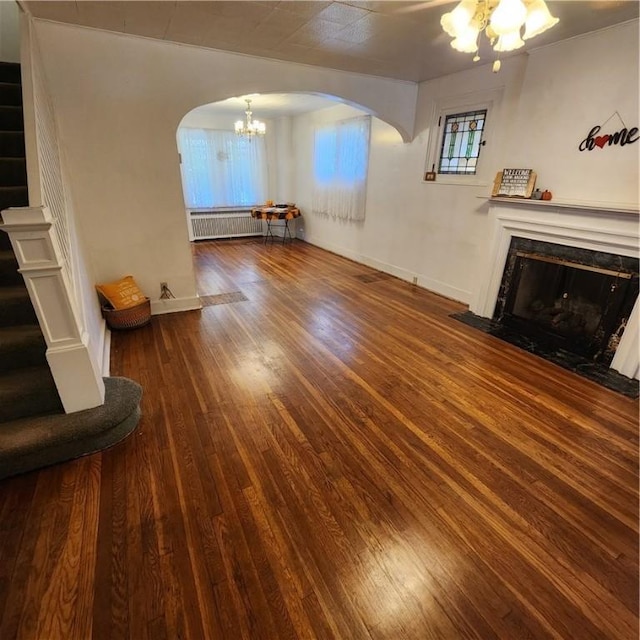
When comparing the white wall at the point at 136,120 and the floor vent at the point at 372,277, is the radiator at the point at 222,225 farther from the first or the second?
the white wall at the point at 136,120

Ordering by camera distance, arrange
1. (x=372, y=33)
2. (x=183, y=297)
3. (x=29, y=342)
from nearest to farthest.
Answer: (x=29, y=342) < (x=372, y=33) < (x=183, y=297)

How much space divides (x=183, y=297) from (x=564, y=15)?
4.12 m

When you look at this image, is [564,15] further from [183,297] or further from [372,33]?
[183,297]

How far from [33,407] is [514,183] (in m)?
4.24

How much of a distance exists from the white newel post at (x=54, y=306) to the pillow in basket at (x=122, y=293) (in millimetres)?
1534

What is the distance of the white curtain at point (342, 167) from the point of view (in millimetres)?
5602

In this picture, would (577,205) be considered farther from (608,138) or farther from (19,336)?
(19,336)

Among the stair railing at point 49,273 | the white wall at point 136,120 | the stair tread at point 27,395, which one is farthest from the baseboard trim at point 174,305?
the stair tread at point 27,395

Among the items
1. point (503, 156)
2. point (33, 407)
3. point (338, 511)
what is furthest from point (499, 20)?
point (33, 407)

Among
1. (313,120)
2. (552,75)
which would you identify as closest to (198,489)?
(552,75)

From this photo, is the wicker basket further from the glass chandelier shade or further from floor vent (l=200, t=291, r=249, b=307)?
the glass chandelier shade

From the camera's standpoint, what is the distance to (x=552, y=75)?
9.84 feet

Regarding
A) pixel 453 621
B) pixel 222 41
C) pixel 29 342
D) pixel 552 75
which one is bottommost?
pixel 453 621

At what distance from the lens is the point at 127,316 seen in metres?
3.30
